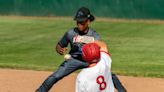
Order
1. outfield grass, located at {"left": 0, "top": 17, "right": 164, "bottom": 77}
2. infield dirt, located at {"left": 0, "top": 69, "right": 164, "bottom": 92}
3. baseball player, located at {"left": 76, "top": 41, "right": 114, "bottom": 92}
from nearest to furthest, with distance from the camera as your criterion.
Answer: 1. baseball player, located at {"left": 76, "top": 41, "right": 114, "bottom": 92}
2. infield dirt, located at {"left": 0, "top": 69, "right": 164, "bottom": 92}
3. outfield grass, located at {"left": 0, "top": 17, "right": 164, "bottom": 77}

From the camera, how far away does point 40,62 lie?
12.6m

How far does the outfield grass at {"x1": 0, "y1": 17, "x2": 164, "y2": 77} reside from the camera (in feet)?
39.2

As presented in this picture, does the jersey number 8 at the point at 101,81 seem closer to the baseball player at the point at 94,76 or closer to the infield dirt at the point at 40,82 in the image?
the baseball player at the point at 94,76

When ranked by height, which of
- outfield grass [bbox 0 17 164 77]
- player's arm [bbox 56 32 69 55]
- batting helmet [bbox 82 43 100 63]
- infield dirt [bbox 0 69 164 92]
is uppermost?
batting helmet [bbox 82 43 100 63]

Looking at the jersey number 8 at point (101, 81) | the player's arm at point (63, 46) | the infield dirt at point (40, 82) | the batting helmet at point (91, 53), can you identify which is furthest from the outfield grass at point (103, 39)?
the batting helmet at point (91, 53)

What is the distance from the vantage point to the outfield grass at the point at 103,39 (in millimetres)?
11961

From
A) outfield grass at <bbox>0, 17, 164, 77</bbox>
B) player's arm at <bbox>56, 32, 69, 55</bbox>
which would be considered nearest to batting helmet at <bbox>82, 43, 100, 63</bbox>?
player's arm at <bbox>56, 32, 69, 55</bbox>

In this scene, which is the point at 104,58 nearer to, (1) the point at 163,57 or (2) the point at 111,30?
(1) the point at 163,57

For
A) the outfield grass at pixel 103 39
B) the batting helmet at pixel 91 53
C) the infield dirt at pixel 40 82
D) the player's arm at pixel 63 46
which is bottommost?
the outfield grass at pixel 103 39

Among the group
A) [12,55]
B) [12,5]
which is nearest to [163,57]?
[12,55]

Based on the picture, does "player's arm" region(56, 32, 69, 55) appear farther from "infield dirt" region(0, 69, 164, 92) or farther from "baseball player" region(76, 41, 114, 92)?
"baseball player" region(76, 41, 114, 92)

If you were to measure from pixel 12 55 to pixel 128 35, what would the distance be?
22.7 feet

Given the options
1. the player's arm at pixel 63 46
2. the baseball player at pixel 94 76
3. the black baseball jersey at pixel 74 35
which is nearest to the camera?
the baseball player at pixel 94 76

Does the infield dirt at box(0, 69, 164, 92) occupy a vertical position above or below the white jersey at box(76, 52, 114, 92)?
below
